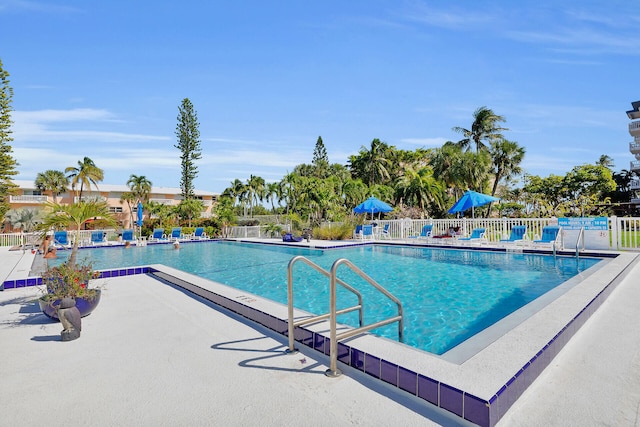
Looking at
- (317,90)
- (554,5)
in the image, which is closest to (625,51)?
(554,5)

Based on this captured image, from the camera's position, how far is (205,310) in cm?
494

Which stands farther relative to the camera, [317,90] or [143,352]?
[317,90]

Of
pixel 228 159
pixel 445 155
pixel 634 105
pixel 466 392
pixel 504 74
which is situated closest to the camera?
pixel 466 392

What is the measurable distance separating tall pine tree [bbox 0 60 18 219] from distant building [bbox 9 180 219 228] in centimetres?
1289

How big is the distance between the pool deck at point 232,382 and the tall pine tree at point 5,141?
1009 inches

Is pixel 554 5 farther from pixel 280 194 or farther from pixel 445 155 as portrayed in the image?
pixel 280 194

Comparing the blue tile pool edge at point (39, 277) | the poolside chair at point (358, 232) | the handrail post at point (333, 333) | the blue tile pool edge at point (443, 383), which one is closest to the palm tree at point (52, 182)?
the poolside chair at point (358, 232)

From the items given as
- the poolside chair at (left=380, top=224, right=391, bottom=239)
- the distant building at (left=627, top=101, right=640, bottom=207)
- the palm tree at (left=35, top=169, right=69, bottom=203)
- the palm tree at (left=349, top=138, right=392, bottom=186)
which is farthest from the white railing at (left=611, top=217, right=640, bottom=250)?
the palm tree at (left=35, top=169, right=69, bottom=203)

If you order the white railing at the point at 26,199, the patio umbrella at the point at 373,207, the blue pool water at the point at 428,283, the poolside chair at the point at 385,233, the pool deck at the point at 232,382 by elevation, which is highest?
the white railing at the point at 26,199

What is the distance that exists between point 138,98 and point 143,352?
1612 centimetres

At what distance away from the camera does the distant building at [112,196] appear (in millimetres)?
40844

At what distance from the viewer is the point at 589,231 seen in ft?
37.8

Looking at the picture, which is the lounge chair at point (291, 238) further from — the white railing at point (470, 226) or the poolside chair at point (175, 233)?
the poolside chair at point (175, 233)

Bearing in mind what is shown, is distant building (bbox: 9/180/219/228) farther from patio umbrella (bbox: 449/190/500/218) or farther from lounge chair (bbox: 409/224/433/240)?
patio umbrella (bbox: 449/190/500/218)
